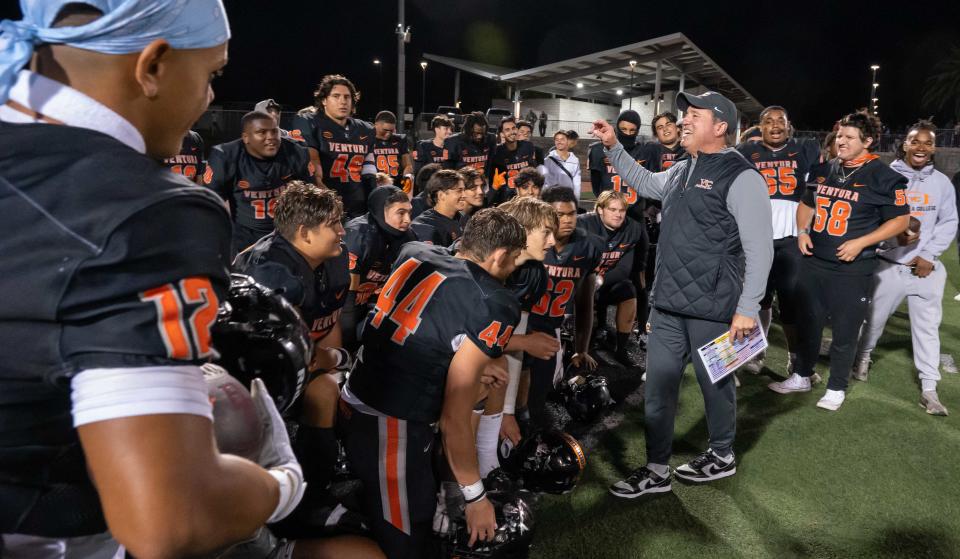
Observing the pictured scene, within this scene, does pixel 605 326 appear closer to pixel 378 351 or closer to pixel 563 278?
→ pixel 563 278

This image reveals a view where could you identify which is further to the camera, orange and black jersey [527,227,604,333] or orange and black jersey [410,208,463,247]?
orange and black jersey [410,208,463,247]

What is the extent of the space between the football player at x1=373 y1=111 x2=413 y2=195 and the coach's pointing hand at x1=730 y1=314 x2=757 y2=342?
5037 mm

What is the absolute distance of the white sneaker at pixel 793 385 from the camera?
4.87 meters

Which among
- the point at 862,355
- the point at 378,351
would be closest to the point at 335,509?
the point at 378,351

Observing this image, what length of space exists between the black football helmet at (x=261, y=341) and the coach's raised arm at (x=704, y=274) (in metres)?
2.57

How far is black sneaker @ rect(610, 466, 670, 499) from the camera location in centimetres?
333

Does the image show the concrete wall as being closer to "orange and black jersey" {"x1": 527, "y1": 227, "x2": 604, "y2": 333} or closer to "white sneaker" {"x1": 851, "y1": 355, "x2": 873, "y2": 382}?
"white sneaker" {"x1": 851, "y1": 355, "x2": 873, "y2": 382}

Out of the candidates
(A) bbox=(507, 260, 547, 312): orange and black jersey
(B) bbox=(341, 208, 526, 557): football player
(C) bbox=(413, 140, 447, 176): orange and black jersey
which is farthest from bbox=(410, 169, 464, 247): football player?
(C) bbox=(413, 140, 447, 176): orange and black jersey

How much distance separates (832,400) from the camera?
14.9 ft

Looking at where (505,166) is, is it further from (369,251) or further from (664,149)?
(369,251)

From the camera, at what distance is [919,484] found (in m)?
3.54

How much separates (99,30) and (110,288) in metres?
0.34

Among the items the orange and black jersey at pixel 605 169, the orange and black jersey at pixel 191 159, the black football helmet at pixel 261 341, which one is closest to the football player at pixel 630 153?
the orange and black jersey at pixel 605 169

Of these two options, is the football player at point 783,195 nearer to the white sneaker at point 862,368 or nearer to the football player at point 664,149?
the white sneaker at point 862,368
